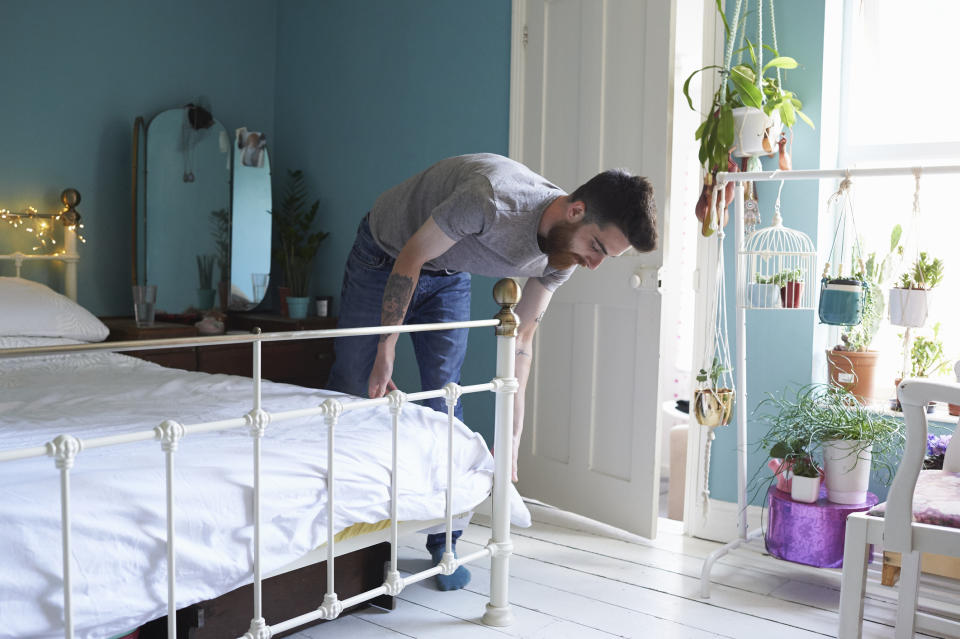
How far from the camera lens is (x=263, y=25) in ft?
13.9

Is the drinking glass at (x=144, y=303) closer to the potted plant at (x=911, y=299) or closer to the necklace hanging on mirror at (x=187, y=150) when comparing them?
the necklace hanging on mirror at (x=187, y=150)

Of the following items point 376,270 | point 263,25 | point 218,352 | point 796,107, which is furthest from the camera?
point 263,25

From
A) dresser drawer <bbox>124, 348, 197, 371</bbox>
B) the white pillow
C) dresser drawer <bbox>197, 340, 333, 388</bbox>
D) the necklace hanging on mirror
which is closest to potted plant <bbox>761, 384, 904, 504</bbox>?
dresser drawer <bbox>197, 340, 333, 388</bbox>

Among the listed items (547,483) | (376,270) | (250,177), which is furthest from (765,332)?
(250,177)

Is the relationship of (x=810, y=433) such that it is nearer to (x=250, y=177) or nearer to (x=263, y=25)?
(x=250, y=177)

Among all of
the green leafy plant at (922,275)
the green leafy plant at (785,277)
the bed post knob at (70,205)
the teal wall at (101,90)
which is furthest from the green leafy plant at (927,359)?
the bed post knob at (70,205)

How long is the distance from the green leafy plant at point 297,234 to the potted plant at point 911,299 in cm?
255

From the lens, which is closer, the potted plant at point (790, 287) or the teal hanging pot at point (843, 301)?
the teal hanging pot at point (843, 301)

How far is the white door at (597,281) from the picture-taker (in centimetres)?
295

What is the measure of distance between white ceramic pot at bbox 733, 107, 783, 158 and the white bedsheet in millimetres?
1311

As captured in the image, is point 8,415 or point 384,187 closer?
point 8,415

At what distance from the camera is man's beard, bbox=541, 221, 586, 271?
1899 millimetres

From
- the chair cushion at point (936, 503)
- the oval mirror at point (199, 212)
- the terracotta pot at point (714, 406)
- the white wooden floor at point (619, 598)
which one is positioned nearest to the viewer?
the chair cushion at point (936, 503)

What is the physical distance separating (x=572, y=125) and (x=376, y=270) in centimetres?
120
